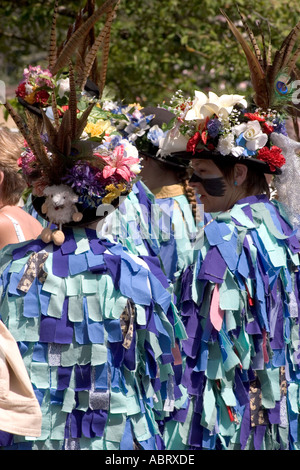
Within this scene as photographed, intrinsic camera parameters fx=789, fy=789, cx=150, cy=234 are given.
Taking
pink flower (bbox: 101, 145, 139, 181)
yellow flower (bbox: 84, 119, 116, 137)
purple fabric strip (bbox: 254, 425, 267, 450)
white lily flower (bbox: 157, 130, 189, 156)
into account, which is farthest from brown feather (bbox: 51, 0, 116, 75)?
purple fabric strip (bbox: 254, 425, 267, 450)

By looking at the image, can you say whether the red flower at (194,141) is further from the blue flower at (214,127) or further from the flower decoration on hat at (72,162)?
the flower decoration on hat at (72,162)

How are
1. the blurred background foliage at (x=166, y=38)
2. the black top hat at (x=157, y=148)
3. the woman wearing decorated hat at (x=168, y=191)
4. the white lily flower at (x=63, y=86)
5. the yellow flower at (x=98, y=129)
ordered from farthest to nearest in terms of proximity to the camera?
1. the blurred background foliage at (x=166, y=38)
2. the black top hat at (x=157, y=148)
3. the woman wearing decorated hat at (x=168, y=191)
4. the white lily flower at (x=63, y=86)
5. the yellow flower at (x=98, y=129)

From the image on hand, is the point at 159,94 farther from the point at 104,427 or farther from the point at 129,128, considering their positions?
the point at 104,427

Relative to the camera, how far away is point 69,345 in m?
3.03

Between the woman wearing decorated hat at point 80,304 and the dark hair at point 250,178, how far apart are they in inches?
46.8

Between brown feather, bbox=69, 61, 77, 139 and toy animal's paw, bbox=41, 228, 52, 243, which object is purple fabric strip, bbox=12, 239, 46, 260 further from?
brown feather, bbox=69, 61, 77, 139

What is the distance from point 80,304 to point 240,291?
1.17m

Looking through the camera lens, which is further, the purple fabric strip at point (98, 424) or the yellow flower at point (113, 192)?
the yellow flower at point (113, 192)

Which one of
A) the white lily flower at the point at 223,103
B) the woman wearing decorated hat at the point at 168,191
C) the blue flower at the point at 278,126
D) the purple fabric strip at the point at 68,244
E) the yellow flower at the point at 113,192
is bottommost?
the woman wearing decorated hat at the point at 168,191

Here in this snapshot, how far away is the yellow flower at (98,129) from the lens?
10.5 feet

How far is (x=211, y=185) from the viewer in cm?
424

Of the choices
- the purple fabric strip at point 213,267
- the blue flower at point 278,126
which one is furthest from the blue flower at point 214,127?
the purple fabric strip at point 213,267

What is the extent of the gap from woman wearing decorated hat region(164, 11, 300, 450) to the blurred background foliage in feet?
11.0
